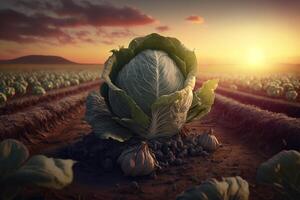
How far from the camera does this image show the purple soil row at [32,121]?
21.7 ft

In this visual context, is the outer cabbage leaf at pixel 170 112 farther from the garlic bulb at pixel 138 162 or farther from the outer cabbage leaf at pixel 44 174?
the outer cabbage leaf at pixel 44 174

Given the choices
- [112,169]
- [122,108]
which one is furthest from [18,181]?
[122,108]

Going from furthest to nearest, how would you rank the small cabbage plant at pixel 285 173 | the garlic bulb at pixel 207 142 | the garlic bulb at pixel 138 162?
the garlic bulb at pixel 207 142
the garlic bulb at pixel 138 162
the small cabbage plant at pixel 285 173

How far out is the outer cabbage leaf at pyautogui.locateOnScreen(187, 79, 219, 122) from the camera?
242 inches

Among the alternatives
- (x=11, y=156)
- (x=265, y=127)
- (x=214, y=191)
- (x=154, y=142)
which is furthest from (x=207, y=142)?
(x=11, y=156)

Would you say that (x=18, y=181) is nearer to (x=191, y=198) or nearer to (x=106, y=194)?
(x=191, y=198)

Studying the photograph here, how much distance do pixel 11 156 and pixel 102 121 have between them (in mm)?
3034

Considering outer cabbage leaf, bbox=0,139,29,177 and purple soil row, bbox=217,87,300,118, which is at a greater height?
outer cabbage leaf, bbox=0,139,29,177

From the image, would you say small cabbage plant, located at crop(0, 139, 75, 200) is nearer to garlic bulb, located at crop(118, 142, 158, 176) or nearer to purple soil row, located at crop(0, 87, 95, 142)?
garlic bulb, located at crop(118, 142, 158, 176)

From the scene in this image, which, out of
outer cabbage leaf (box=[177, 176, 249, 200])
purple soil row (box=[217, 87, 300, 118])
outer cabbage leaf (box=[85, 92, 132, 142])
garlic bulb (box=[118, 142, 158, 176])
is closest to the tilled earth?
garlic bulb (box=[118, 142, 158, 176])

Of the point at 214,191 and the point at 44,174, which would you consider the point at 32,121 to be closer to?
the point at 44,174

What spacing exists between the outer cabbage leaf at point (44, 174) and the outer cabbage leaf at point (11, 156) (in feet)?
0.61

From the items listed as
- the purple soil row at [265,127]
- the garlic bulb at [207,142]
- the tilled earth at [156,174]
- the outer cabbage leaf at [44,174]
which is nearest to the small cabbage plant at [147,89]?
the tilled earth at [156,174]

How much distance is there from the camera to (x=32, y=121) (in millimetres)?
7520
